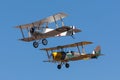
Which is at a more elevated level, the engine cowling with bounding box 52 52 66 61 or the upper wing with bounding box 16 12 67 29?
the upper wing with bounding box 16 12 67 29

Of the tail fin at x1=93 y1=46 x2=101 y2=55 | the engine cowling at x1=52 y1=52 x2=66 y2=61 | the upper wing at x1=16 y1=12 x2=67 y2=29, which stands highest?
the upper wing at x1=16 y1=12 x2=67 y2=29

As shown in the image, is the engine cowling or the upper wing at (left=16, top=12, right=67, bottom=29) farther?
the engine cowling

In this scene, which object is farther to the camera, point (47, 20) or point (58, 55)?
point (58, 55)

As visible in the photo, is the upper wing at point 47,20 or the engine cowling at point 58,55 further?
the engine cowling at point 58,55

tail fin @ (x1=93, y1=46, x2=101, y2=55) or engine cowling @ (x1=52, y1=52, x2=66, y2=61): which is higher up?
engine cowling @ (x1=52, y1=52, x2=66, y2=61)

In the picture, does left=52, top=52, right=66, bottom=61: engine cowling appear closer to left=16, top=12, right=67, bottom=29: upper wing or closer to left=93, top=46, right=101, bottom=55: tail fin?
left=16, top=12, right=67, bottom=29: upper wing

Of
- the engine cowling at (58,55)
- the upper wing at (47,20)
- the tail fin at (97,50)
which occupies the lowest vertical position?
the tail fin at (97,50)

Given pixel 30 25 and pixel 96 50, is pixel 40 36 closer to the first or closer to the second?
pixel 30 25

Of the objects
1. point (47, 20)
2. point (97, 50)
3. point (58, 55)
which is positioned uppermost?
point (47, 20)

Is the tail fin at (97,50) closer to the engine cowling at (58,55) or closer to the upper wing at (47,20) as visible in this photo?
the engine cowling at (58,55)

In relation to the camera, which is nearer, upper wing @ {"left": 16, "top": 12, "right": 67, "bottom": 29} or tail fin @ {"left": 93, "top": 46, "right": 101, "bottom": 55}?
upper wing @ {"left": 16, "top": 12, "right": 67, "bottom": 29}

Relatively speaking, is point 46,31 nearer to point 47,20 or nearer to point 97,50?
point 47,20

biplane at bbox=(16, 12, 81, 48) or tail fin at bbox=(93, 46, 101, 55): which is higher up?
biplane at bbox=(16, 12, 81, 48)

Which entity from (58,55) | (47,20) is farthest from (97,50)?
(47,20)
